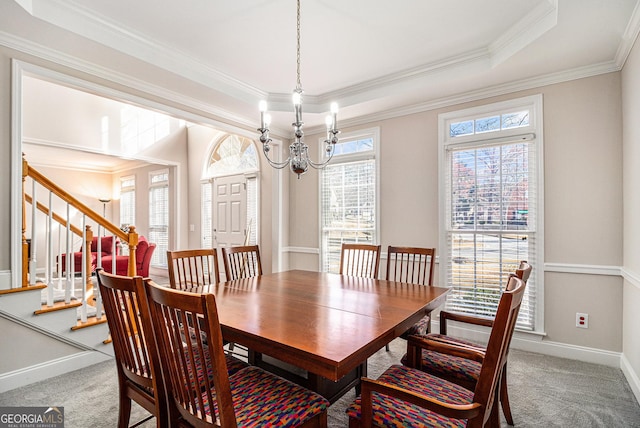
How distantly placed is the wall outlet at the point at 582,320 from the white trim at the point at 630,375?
31 cm

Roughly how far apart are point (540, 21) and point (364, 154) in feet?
7.18

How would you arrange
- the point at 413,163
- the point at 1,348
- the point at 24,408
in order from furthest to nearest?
1. the point at 413,163
2. the point at 1,348
3. the point at 24,408

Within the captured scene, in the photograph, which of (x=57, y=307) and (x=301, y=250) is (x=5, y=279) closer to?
(x=57, y=307)

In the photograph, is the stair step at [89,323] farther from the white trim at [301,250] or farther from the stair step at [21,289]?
the white trim at [301,250]

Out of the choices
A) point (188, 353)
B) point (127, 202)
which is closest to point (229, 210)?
point (127, 202)

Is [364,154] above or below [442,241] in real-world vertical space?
above

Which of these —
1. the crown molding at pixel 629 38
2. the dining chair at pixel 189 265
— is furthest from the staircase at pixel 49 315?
the crown molding at pixel 629 38

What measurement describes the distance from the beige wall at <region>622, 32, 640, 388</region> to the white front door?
183 inches

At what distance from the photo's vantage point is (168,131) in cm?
625

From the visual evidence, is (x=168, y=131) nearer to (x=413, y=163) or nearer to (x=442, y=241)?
(x=413, y=163)

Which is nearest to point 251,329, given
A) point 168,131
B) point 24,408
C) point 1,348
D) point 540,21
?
point 24,408

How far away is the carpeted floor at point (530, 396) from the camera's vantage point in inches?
79.2

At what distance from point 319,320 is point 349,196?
284 centimetres

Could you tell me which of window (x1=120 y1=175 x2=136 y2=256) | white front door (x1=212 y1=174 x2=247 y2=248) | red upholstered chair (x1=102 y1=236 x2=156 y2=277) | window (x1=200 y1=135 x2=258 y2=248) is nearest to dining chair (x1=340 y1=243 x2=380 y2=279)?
window (x1=200 y1=135 x2=258 y2=248)
